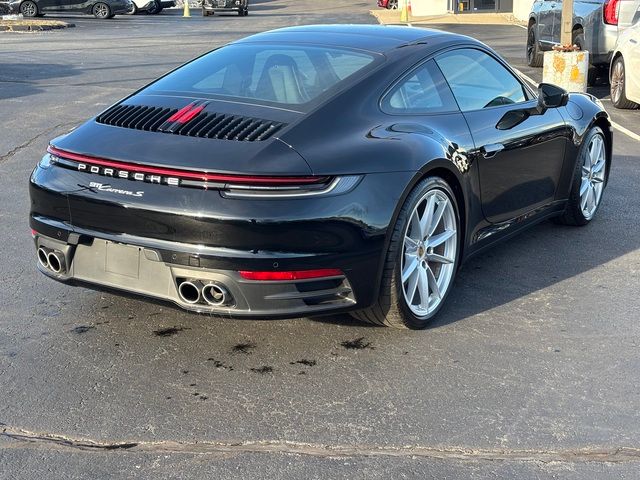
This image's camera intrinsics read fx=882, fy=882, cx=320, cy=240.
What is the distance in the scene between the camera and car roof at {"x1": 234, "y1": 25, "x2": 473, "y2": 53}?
498 centimetres

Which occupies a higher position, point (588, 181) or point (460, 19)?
point (588, 181)

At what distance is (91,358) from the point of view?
13.6ft

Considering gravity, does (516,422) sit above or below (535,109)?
below

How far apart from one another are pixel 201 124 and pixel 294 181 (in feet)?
2.07

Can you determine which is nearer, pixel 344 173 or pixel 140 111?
pixel 344 173

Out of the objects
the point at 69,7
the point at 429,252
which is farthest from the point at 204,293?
the point at 69,7

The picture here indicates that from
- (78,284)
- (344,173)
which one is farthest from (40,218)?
(344,173)

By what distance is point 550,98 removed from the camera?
5.71 metres

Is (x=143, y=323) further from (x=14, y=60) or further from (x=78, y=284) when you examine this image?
(x=14, y=60)

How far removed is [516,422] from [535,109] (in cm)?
259

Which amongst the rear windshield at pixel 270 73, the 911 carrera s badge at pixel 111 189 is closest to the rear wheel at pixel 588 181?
the rear windshield at pixel 270 73

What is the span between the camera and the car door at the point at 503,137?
502 centimetres

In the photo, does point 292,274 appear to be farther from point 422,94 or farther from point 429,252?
point 422,94

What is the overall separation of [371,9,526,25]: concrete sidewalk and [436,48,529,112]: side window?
27.2 metres
